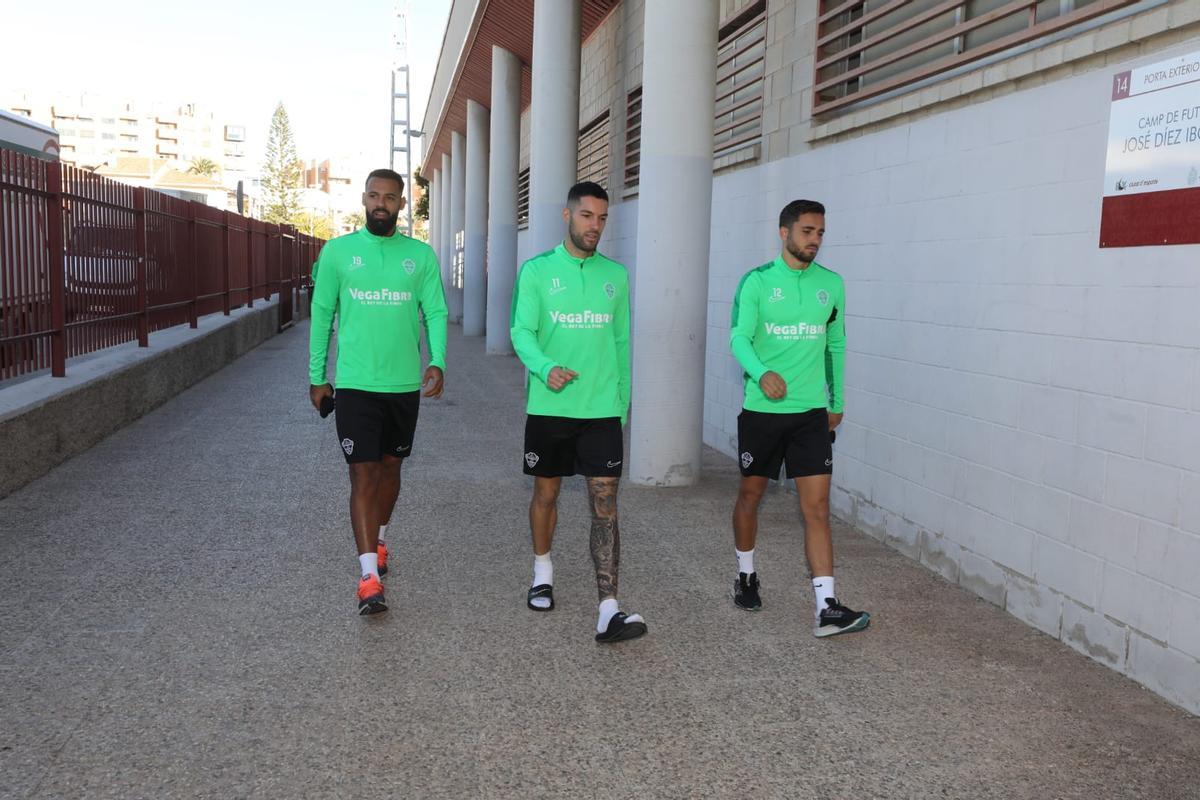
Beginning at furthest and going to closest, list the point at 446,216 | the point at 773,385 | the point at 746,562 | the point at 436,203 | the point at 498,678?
the point at 436,203, the point at 446,216, the point at 746,562, the point at 773,385, the point at 498,678

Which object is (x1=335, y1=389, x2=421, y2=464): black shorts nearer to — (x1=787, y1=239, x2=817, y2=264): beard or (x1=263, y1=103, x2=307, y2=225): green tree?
(x1=787, y1=239, x2=817, y2=264): beard

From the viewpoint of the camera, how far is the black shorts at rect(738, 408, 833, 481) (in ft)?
16.0

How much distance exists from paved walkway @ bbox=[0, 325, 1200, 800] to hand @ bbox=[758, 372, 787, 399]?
1130 mm

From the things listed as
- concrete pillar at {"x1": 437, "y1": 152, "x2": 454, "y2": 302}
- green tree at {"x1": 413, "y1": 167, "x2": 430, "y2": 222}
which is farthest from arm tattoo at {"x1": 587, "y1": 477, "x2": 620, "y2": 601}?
green tree at {"x1": 413, "y1": 167, "x2": 430, "y2": 222}

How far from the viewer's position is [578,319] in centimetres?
466

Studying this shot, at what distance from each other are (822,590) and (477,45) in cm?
1715

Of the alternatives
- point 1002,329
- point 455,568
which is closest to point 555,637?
point 455,568

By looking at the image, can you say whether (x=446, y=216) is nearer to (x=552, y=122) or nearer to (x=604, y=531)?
(x=552, y=122)

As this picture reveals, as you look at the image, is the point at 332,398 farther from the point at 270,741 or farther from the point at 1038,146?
the point at 1038,146

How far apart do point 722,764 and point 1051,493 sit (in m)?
2.30

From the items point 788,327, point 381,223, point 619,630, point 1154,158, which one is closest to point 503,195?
point 381,223

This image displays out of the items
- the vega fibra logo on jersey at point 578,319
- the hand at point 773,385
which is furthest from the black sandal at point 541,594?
the hand at point 773,385

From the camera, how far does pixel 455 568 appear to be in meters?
5.76

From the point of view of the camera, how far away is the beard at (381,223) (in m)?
4.88
